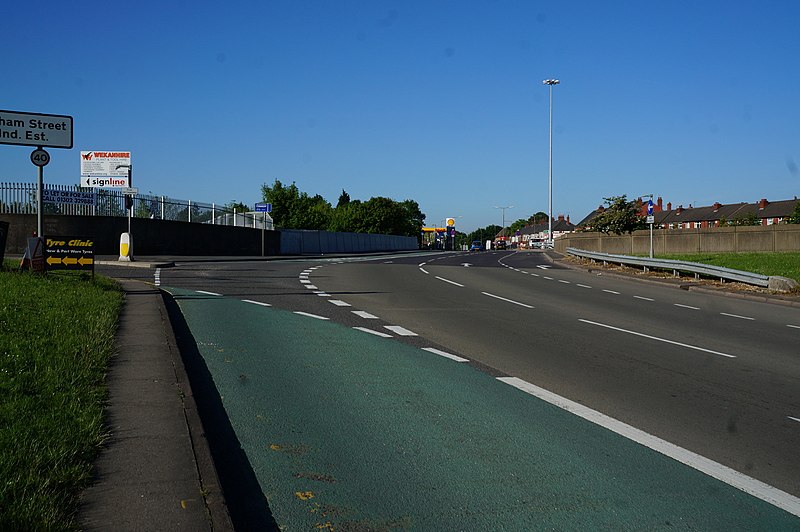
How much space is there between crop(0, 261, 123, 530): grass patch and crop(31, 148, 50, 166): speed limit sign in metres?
6.24

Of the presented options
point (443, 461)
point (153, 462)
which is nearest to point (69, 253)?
point (153, 462)

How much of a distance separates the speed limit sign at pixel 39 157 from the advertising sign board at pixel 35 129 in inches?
6.6

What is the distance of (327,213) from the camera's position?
461 feet

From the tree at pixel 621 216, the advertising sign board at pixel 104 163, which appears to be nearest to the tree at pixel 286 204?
the advertising sign board at pixel 104 163

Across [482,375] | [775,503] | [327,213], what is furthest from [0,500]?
[327,213]

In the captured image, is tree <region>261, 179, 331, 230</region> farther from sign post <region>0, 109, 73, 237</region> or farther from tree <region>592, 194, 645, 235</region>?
sign post <region>0, 109, 73, 237</region>

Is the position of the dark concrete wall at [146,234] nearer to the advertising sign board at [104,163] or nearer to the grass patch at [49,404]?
the advertising sign board at [104,163]

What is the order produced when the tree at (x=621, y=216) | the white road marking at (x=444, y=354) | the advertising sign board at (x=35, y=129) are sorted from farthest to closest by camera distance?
the tree at (x=621, y=216) < the advertising sign board at (x=35, y=129) < the white road marking at (x=444, y=354)

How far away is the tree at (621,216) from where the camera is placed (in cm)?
4409

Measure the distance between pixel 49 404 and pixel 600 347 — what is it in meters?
7.10

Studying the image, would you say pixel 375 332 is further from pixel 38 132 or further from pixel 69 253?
pixel 38 132

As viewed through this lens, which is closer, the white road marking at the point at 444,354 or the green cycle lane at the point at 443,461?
the green cycle lane at the point at 443,461

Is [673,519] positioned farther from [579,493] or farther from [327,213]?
[327,213]

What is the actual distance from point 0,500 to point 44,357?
3.61 metres
